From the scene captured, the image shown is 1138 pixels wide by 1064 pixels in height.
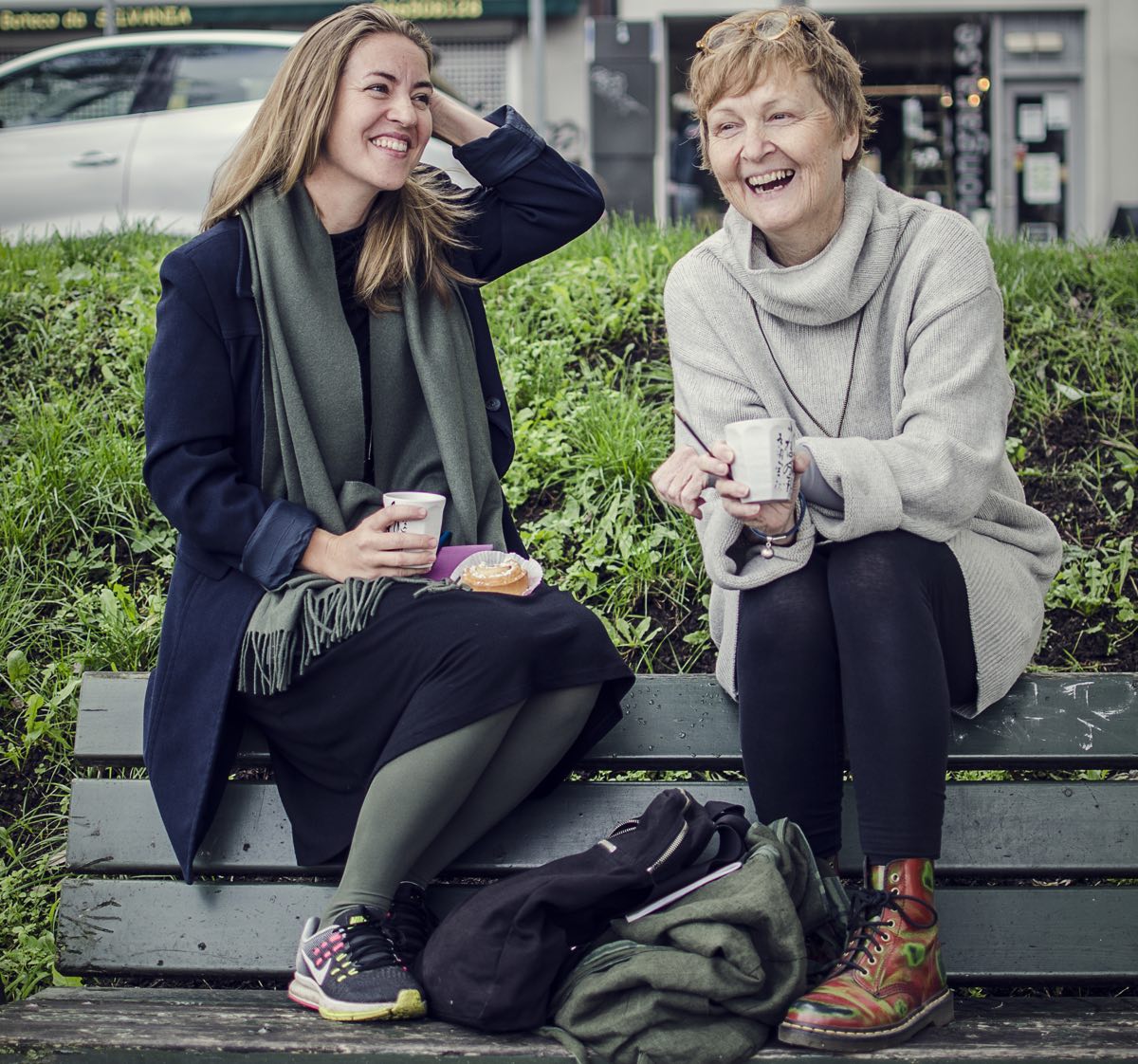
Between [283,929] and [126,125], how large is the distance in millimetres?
5512

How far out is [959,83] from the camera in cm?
1395

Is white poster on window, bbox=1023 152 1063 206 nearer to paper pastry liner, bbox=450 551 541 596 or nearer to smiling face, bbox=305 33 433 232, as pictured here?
smiling face, bbox=305 33 433 232

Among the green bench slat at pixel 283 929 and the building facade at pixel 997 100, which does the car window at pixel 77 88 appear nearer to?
the green bench slat at pixel 283 929

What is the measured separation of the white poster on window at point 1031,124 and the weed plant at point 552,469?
965cm

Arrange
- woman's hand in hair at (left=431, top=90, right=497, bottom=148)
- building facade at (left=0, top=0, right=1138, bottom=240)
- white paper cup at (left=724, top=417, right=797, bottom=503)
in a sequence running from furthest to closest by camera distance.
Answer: building facade at (left=0, top=0, right=1138, bottom=240) < woman's hand in hair at (left=431, top=90, right=497, bottom=148) < white paper cup at (left=724, top=417, right=797, bottom=503)

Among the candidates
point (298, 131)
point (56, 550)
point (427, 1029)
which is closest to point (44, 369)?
point (56, 550)

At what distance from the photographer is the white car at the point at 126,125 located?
6656mm

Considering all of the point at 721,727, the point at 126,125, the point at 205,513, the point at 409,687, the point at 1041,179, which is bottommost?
the point at 721,727

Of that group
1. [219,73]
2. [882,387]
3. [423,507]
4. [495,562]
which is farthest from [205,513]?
[219,73]

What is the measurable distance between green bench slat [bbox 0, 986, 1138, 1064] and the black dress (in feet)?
1.23

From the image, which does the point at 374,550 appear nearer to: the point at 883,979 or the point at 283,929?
the point at 283,929

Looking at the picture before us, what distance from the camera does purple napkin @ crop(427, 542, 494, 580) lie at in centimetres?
252

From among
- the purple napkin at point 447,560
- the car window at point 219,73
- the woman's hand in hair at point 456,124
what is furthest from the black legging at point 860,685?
the car window at point 219,73

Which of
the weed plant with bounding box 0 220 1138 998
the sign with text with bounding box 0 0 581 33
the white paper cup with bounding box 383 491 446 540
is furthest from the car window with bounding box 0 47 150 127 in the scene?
the sign with text with bounding box 0 0 581 33
